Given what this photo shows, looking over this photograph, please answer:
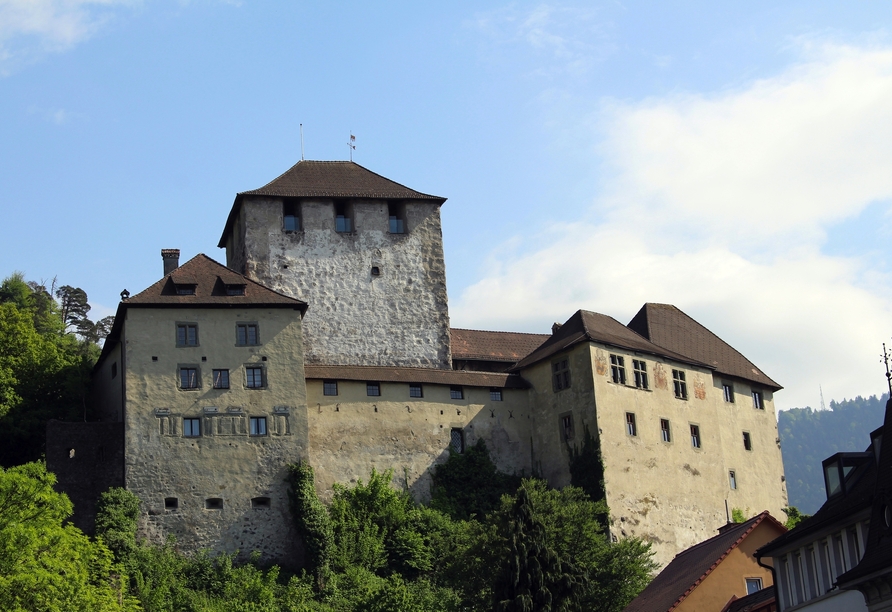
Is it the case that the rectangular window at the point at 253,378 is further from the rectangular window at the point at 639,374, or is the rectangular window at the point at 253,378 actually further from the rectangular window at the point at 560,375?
the rectangular window at the point at 639,374

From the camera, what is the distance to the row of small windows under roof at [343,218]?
214 feet

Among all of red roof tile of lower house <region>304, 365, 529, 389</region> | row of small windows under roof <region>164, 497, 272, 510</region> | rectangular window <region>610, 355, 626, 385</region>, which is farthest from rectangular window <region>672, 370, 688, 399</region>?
row of small windows under roof <region>164, 497, 272, 510</region>

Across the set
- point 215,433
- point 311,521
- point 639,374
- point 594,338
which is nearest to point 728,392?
point 639,374

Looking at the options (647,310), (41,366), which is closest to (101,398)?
(41,366)

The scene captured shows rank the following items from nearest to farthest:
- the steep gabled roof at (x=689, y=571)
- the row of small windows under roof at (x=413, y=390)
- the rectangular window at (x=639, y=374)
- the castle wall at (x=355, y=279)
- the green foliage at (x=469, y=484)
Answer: the steep gabled roof at (x=689, y=571)
the green foliage at (x=469, y=484)
the row of small windows under roof at (x=413, y=390)
the rectangular window at (x=639, y=374)
the castle wall at (x=355, y=279)

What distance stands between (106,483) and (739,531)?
24.4 meters

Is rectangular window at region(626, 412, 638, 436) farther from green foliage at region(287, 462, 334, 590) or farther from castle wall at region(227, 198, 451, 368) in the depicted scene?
green foliage at region(287, 462, 334, 590)

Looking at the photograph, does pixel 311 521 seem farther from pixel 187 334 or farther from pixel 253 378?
pixel 187 334

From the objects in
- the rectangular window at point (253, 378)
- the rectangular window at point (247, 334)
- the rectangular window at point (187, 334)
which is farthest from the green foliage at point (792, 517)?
the rectangular window at point (187, 334)

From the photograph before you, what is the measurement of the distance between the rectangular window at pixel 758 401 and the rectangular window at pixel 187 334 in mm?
26855

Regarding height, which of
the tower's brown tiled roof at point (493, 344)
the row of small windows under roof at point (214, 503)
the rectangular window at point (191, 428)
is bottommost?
the row of small windows under roof at point (214, 503)

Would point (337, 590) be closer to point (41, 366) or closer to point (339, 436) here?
point (339, 436)

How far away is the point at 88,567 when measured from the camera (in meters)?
49.0

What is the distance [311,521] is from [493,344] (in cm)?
1689
